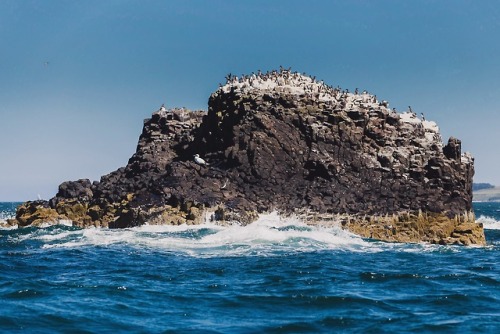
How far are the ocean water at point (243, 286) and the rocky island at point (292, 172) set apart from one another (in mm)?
15647

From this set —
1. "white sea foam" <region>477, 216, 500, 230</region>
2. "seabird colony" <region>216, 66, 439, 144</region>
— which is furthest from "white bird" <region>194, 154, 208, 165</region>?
"white sea foam" <region>477, 216, 500, 230</region>

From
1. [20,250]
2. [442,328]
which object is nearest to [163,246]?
[20,250]

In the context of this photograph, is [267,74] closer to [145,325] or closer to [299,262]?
[299,262]

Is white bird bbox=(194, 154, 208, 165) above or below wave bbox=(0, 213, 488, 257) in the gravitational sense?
above

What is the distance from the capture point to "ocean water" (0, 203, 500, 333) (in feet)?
69.1

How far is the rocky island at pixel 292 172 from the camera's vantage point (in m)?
63.9

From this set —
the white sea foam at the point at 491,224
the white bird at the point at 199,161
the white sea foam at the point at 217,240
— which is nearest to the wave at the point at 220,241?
the white sea foam at the point at 217,240

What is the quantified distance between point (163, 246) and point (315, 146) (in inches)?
1290

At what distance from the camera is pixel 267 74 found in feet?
272

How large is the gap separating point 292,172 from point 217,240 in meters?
25.9

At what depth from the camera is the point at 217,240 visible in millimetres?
47656

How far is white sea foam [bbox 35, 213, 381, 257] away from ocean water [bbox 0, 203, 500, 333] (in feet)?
0.50

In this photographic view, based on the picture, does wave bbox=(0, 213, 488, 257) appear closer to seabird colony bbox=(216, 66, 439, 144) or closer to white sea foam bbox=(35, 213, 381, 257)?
white sea foam bbox=(35, 213, 381, 257)

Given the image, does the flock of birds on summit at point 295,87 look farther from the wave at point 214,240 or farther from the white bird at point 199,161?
the wave at point 214,240
